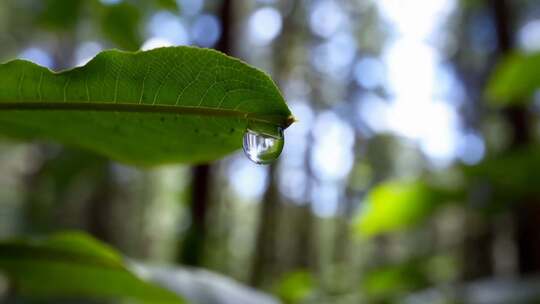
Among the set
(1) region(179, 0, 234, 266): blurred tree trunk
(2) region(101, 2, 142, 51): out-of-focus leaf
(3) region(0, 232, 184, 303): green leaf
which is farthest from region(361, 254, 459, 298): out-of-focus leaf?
(3) region(0, 232, 184, 303): green leaf

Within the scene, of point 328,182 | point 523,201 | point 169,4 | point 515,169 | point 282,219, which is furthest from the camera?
point 328,182

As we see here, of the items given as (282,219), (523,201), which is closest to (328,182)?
(282,219)

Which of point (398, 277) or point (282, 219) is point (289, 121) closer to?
point (398, 277)

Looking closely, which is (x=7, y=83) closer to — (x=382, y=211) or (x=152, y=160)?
(x=152, y=160)

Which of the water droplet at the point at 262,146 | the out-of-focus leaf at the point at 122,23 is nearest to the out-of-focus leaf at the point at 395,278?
the out-of-focus leaf at the point at 122,23

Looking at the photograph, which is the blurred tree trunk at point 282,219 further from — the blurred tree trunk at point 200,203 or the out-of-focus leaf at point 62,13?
the out-of-focus leaf at point 62,13
